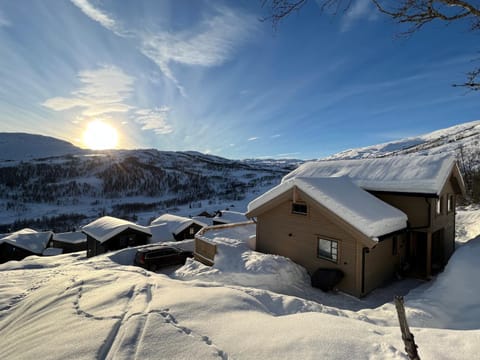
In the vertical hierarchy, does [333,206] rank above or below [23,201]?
above

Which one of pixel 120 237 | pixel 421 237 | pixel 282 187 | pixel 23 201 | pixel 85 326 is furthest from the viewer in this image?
pixel 23 201

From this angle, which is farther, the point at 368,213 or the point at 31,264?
the point at 31,264

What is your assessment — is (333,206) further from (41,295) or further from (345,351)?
(41,295)

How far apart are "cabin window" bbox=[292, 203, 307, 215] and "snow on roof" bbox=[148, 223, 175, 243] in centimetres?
2099

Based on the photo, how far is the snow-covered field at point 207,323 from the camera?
133 inches

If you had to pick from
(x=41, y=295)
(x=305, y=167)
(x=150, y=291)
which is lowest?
(x=41, y=295)

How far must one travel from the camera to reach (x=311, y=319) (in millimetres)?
4379

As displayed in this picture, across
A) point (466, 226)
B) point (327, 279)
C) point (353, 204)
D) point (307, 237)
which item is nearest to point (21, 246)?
point (307, 237)

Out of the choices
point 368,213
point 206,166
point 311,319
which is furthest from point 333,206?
point 206,166

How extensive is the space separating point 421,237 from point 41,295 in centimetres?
1660

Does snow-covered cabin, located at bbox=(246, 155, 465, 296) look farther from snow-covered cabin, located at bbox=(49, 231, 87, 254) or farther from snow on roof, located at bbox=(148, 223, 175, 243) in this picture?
snow-covered cabin, located at bbox=(49, 231, 87, 254)

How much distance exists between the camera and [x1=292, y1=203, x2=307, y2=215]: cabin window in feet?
37.5

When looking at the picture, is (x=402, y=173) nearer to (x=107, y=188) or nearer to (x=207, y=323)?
(x=207, y=323)

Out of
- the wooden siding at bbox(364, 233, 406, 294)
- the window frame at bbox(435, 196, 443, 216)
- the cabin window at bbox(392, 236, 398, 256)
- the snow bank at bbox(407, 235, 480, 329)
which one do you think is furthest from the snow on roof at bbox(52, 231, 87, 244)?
Result: the window frame at bbox(435, 196, 443, 216)
